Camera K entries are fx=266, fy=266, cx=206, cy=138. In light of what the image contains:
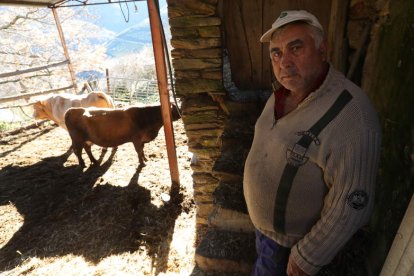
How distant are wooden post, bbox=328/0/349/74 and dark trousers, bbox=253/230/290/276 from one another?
181cm

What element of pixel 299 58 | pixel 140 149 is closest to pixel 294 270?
pixel 299 58

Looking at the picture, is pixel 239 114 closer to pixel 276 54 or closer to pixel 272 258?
pixel 276 54

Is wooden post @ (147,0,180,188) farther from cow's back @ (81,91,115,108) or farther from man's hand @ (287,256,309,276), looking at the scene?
cow's back @ (81,91,115,108)

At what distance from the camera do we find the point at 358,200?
43.0 inches

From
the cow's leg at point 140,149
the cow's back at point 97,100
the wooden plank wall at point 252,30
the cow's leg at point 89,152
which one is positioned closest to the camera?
the wooden plank wall at point 252,30

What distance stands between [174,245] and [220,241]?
7.30 ft

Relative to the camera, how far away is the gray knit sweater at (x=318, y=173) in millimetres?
1078

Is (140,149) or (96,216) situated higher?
(140,149)

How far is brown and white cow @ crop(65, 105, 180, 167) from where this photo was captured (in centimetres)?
590

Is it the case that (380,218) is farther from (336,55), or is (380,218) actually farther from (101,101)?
(101,101)

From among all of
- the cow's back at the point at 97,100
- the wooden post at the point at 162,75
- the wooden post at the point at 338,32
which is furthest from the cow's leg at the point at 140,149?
the wooden post at the point at 338,32

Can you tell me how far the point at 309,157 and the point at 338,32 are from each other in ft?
6.08

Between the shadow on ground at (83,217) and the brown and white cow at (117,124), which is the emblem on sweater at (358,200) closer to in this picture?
the shadow on ground at (83,217)

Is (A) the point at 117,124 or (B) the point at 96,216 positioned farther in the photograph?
(A) the point at 117,124
